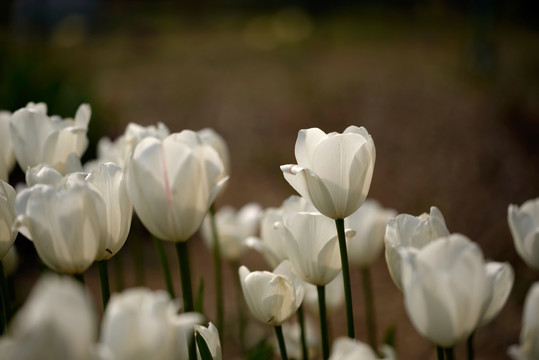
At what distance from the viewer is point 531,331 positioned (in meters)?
0.70

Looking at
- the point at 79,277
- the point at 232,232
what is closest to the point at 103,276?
the point at 79,277

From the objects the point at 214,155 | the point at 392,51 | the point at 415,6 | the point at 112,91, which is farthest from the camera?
the point at 415,6

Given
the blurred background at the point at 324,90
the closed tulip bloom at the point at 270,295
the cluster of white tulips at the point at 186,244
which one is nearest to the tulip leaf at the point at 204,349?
the cluster of white tulips at the point at 186,244

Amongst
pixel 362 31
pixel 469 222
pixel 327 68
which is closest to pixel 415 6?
pixel 362 31

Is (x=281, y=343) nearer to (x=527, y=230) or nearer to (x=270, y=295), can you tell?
(x=270, y=295)

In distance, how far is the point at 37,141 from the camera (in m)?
1.14

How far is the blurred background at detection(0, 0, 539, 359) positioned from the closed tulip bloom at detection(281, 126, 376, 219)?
0.95 meters

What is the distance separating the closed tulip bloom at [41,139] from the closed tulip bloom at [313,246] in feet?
1.37

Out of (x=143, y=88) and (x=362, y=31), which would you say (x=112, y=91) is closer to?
(x=143, y=88)

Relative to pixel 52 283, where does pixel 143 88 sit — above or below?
below

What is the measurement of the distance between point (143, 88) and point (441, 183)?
4.83 metres

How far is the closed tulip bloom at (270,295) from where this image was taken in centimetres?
95

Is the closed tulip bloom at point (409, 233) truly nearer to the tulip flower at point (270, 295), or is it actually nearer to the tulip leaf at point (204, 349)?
the tulip flower at point (270, 295)

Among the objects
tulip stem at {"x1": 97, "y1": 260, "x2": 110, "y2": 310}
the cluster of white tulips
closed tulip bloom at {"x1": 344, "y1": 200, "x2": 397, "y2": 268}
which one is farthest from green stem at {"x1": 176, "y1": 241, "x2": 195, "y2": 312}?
closed tulip bloom at {"x1": 344, "y1": 200, "x2": 397, "y2": 268}
